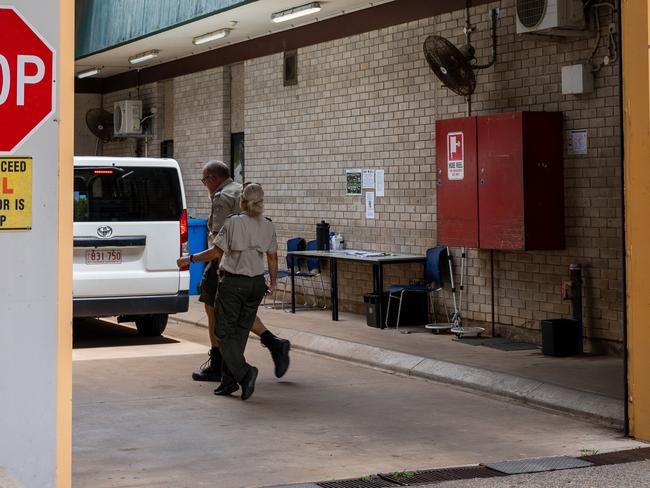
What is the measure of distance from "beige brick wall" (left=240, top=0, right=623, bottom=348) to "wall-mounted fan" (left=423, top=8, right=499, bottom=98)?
124 mm

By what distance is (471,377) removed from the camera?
10.1 m

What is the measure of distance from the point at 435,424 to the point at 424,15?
274 inches

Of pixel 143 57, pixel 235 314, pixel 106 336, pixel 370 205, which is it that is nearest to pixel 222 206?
pixel 235 314

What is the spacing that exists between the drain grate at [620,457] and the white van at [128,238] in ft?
19.9

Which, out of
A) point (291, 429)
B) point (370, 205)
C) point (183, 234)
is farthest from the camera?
point (370, 205)

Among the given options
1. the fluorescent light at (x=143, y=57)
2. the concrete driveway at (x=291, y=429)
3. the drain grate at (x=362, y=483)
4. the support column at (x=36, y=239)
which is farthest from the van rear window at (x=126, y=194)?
the fluorescent light at (x=143, y=57)

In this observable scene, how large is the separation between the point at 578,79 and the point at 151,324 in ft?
19.0

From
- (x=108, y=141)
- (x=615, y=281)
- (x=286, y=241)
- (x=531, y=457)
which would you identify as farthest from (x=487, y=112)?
(x=108, y=141)

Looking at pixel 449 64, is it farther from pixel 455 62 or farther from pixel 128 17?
pixel 128 17

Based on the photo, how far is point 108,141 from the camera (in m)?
23.8

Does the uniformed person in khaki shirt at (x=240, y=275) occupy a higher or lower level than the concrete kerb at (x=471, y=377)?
higher

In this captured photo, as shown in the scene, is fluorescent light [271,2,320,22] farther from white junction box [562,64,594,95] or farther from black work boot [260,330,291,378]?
black work boot [260,330,291,378]

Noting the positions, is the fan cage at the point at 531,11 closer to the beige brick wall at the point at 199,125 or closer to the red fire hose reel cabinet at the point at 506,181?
the red fire hose reel cabinet at the point at 506,181

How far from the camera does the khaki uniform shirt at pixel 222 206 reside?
9859 millimetres
